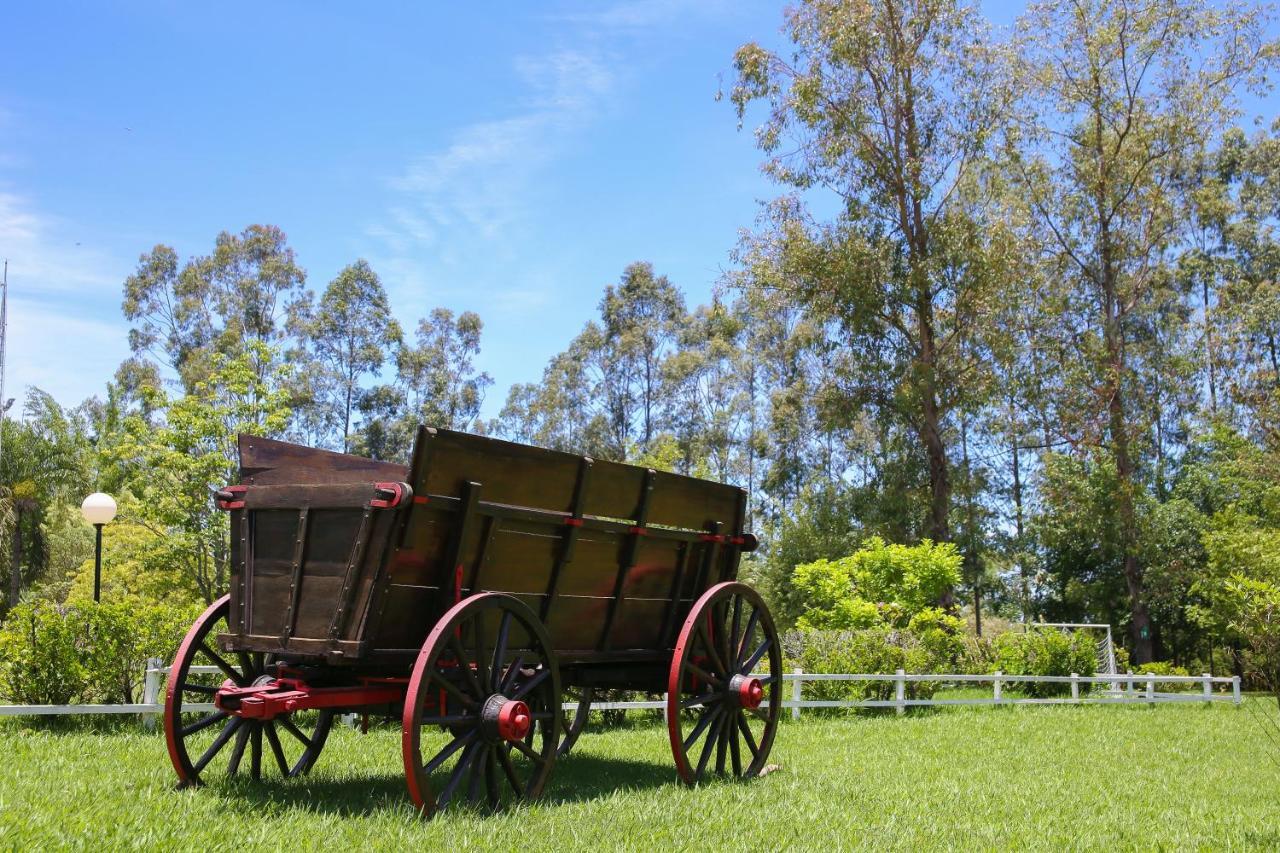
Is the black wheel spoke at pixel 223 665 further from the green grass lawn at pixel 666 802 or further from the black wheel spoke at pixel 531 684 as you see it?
the black wheel spoke at pixel 531 684

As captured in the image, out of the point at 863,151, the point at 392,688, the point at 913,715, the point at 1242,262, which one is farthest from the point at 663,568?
the point at 1242,262

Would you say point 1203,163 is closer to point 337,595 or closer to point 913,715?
point 913,715

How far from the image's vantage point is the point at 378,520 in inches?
225

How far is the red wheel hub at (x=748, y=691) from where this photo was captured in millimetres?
7832

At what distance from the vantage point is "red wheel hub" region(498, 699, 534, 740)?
5.95m

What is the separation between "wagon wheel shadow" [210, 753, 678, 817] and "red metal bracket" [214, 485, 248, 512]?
166cm

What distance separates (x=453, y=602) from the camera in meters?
6.10

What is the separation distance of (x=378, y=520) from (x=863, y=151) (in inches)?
917

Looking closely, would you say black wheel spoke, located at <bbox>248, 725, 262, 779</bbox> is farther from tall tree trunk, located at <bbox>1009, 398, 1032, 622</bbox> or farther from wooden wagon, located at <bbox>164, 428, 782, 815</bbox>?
tall tree trunk, located at <bbox>1009, 398, 1032, 622</bbox>

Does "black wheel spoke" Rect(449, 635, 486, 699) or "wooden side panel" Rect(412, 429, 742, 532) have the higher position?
"wooden side panel" Rect(412, 429, 742, 532)

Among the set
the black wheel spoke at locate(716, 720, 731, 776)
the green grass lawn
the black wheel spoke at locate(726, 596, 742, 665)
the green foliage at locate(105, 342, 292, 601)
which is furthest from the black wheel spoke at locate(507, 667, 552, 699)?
the green foliage at locate(105, 342, 292, 601)

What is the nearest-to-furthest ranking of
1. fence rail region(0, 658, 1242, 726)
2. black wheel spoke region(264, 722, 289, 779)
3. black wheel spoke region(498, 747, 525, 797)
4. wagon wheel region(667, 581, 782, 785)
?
black wheel spoke region(498, 747, 525, 797) → black wheel spoke region(264, 722, 289, 779) → wagon wheel region(667, 581, 782, 785) → fence rail region(0, 658, 1242, 726)

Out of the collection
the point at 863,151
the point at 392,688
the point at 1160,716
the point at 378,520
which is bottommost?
the point at 1160,716

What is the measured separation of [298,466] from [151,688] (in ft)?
14.2
